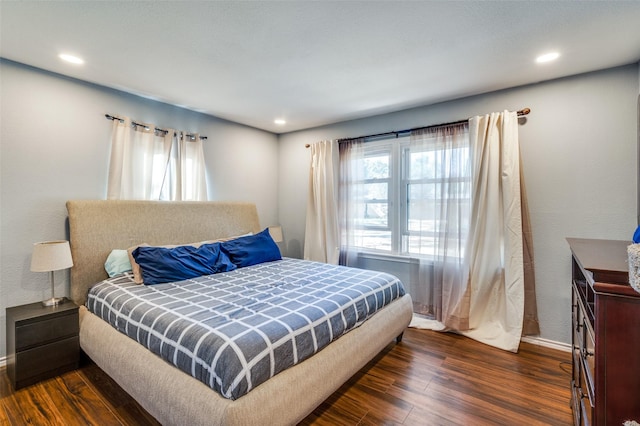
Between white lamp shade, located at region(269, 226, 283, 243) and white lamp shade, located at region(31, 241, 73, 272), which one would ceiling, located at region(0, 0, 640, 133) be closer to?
white lamp shade, located at region(31, 241, 73, 272)

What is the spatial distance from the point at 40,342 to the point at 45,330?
87mm

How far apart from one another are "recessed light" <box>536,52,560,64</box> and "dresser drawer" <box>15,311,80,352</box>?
165 inches

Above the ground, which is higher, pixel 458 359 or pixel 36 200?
pixel 36 200

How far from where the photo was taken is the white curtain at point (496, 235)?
2680mm

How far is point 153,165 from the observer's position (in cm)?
315

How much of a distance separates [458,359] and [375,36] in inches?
105

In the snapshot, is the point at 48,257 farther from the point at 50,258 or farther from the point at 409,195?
the point at 409,195

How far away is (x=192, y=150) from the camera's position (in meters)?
→ 3.48

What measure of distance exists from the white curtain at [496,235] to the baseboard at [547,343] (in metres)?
0.25

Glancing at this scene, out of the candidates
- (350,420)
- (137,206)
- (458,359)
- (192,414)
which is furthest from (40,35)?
(458,359)

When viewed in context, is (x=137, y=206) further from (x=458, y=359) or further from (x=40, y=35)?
(x=458, y=359)

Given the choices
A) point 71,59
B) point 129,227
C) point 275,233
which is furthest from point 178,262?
point 71,59

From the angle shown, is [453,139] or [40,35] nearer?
[40,35]

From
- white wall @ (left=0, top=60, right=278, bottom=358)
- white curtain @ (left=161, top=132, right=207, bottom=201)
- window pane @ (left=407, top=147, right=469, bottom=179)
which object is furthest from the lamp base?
window pane @ (left=407, top=147, right=469, bottom=179)
